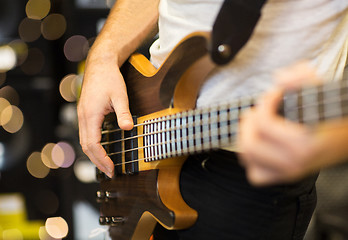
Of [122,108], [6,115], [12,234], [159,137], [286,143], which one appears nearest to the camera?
[286,143]

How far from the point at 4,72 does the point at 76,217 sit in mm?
1061

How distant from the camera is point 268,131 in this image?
1.48 ft

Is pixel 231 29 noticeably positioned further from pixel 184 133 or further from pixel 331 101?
pixel 331 101

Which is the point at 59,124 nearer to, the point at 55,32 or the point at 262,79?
the point at 55,32

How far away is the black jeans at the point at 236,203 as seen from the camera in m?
0.82

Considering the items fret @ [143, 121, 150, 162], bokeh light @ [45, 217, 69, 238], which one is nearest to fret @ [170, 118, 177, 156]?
fret @ [143, 121, 150, 162]

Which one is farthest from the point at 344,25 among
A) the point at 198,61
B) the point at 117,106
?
the point at 117,106

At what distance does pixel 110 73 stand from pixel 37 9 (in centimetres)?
221

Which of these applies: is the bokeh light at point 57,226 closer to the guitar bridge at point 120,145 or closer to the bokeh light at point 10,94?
the bokeh light at point 10,94

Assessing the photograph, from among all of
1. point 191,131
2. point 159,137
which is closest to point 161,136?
point 159,137

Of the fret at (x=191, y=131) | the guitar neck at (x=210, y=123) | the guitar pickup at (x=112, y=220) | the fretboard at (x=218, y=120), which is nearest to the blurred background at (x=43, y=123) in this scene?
the guitar pickup at (x=112, y=220)

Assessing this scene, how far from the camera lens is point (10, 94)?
9.59 feet

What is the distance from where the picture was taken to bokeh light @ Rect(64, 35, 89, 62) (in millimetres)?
2984

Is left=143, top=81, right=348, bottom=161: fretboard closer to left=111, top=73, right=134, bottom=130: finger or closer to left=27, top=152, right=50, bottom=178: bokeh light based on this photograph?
left=111, top=73, right=134, bottom=130: finger
